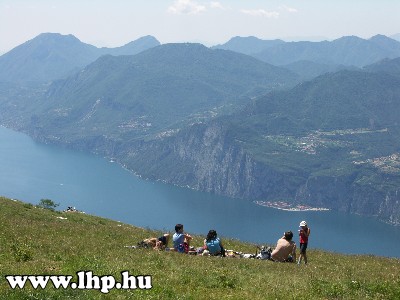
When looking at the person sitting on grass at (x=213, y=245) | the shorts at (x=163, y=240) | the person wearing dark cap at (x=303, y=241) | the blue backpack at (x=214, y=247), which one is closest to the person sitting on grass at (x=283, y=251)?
the person wearing dark cap at (x=303, y=241)

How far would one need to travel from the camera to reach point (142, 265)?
19406mm

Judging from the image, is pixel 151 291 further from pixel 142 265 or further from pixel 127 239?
pixel 127 239

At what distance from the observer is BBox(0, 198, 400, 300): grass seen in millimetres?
14734

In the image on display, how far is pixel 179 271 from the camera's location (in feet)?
61.7

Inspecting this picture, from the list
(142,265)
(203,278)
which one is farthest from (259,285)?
(142,265)

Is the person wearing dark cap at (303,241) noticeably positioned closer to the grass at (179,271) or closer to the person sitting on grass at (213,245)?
the grass at (179,271)

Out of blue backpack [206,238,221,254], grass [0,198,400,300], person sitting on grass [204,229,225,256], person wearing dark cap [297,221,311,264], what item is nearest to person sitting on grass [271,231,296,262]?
person wearing dark cap [297,221,311,264]

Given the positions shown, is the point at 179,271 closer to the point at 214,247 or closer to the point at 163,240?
the point at 214,247

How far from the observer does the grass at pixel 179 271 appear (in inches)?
580

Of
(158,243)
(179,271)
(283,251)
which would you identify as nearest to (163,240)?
(158,243)

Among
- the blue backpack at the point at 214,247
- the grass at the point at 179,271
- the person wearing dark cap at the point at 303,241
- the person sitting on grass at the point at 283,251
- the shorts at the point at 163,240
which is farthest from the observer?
the shorts at the point at 163,240

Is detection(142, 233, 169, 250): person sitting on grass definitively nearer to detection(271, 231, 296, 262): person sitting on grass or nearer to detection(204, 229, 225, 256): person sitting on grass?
detection(204, 229, 225, 256): person sitting on grass

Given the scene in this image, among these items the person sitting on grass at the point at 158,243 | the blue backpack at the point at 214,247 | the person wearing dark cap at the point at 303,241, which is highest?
the person wearing dark cap at the point at 303,241

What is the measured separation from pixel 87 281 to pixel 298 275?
9.49 meters
